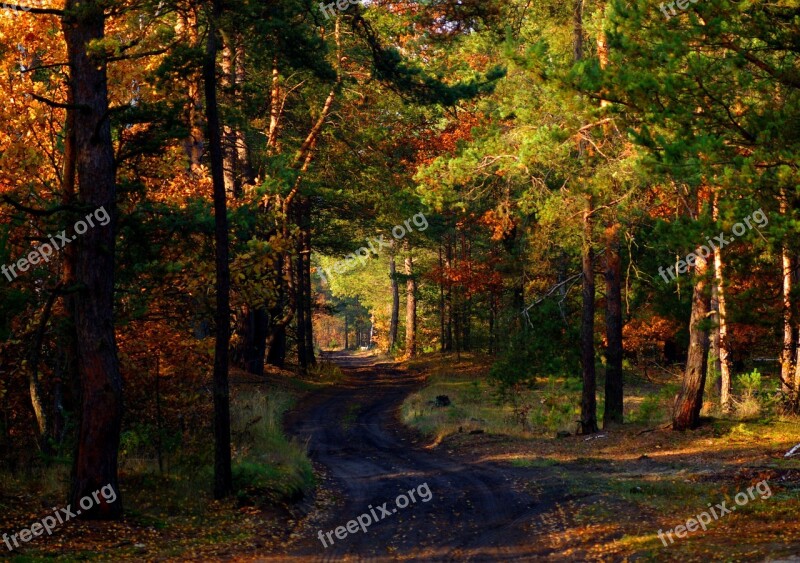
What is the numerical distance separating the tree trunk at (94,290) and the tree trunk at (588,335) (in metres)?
12.3

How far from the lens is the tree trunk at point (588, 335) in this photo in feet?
65.6

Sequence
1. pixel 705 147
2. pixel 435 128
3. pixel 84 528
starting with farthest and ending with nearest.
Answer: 1. pixel 435 128
2. pixel 84 528
3. pixel 705 147

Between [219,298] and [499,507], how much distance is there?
18.2 ft

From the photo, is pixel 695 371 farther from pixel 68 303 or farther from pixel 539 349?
pixel 68 303

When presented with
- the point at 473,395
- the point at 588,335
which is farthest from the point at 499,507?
the point at 473,395

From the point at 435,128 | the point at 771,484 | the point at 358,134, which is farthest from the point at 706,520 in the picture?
the point at 435,128

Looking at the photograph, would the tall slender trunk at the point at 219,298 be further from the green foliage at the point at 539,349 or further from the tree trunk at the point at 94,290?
the green foliage at the point at 539,349

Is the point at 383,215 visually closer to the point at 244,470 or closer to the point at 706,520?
the point at 244,470

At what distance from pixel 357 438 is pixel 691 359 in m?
9.45

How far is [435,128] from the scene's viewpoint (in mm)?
33188

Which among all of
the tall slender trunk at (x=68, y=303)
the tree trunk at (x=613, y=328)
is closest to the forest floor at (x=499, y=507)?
the tree trunk at (x=613, y=328)

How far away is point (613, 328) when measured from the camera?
68.2ft

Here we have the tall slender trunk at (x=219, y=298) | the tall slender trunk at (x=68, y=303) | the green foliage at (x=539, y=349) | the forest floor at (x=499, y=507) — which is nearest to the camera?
the forest floor at (x=499, y=507)

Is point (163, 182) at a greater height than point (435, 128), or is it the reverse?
point (435, 128)
